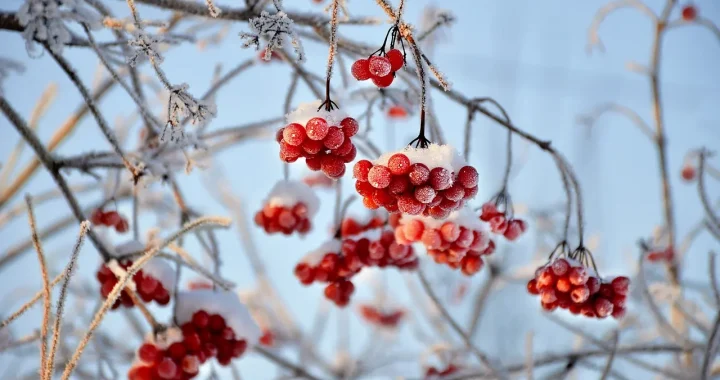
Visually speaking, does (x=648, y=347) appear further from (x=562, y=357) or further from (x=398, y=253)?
(x=398, y=253)

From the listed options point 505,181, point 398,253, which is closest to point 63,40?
point 398,253

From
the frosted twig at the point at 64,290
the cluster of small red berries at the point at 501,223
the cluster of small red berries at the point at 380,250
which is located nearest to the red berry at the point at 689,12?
the cluster of small red berries at the point at 501,223

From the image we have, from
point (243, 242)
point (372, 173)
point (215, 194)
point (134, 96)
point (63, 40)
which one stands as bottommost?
point (372, 173)

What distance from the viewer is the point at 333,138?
87 centimetres

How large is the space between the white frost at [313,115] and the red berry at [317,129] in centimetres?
2

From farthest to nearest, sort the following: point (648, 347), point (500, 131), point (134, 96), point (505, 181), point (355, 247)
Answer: point (500, 131)
point (648, 347)
point (355, 247)
point (505, 181)
point (134, 96)

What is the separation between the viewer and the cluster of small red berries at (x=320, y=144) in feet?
2.84

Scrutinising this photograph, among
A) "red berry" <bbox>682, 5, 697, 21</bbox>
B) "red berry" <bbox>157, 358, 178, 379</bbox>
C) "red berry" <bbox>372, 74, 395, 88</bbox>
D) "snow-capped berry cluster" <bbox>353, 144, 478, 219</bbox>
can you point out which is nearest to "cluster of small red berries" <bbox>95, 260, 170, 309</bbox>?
"red berry" <bbox>157, 358, 178, 379</bbox>

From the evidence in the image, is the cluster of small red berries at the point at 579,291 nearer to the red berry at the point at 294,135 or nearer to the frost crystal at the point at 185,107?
the red berry at the point at 294,135

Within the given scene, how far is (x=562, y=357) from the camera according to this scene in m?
1.58

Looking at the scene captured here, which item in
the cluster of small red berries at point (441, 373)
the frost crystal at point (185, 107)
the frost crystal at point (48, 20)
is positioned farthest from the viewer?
the cluster of small red berries at point (441, 373)

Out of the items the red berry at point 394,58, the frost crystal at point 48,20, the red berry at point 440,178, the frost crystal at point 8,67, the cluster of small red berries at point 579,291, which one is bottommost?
the cluster of small red berries at point 579,291

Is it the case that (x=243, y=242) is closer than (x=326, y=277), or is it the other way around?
(x=326, y=277)

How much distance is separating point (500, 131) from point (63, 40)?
119 inches
